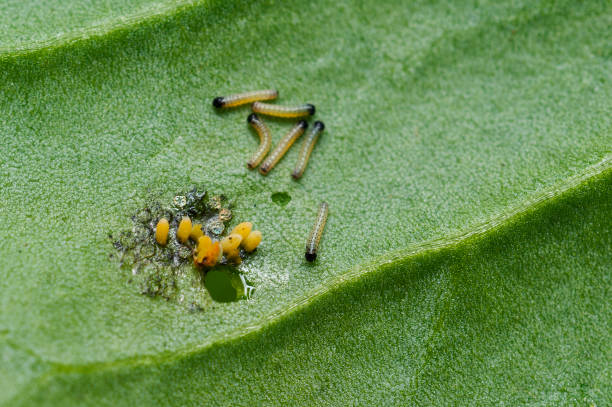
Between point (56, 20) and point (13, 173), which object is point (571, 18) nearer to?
point (56, 20)

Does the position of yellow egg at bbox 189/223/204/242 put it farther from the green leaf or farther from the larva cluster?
the larva cluster

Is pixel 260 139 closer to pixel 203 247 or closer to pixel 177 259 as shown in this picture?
pixel 203 247

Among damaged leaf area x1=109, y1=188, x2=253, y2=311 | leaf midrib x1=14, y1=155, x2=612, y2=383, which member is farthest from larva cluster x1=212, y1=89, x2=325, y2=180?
leaf midrib x1=14, y1=155, x2=612, y2=383

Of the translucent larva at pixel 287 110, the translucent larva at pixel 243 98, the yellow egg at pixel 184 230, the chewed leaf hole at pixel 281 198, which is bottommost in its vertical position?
the chewed leaf hole at pixel 281 198

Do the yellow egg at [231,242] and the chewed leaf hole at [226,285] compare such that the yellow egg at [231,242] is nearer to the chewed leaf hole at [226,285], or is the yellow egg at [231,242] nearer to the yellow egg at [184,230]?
the chewed leaf hole at [226,285]

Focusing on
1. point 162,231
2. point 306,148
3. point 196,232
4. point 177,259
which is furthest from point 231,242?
point 306,148

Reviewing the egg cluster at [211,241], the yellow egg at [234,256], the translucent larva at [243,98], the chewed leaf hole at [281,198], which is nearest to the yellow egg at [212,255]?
the egg cluster at [211,241]
